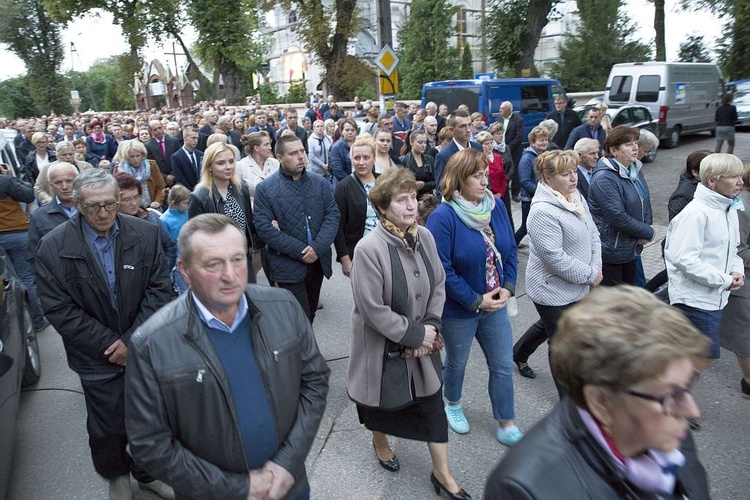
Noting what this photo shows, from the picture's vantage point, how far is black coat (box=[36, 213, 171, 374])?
2820mm

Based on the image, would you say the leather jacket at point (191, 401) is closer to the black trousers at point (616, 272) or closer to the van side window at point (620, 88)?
the black trousers at point (616, 272)

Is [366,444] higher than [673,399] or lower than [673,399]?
lower

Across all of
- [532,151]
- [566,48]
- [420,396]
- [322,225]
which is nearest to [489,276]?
[420,396]

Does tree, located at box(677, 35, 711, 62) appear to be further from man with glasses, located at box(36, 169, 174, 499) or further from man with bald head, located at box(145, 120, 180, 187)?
man with glasses, located at box(36, 169, 174, 499)

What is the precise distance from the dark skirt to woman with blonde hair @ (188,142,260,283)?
1.85 m

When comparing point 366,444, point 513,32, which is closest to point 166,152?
point 366,444

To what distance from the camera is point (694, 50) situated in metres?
29.6

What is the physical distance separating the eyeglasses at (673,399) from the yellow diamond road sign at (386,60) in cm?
996

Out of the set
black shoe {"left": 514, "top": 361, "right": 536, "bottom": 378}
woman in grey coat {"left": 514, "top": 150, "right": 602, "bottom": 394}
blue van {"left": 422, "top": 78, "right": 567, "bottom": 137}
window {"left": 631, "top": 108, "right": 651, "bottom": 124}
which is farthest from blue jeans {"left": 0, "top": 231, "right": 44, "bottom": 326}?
window {"left": 631, "top": 108, "right": 651, "bottom": 124}

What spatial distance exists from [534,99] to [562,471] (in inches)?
581

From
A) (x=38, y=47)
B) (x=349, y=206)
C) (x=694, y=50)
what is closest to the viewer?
(x=349, y=206)

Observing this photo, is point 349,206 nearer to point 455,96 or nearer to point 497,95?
point 497,95

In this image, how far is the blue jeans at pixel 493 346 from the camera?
3516 mm

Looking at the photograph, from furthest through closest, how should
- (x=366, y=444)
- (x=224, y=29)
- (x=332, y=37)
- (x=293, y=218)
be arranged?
(x=224, y=29) < (x=332, y=37) < (x=293, y=218) < (x=366, y=444)
